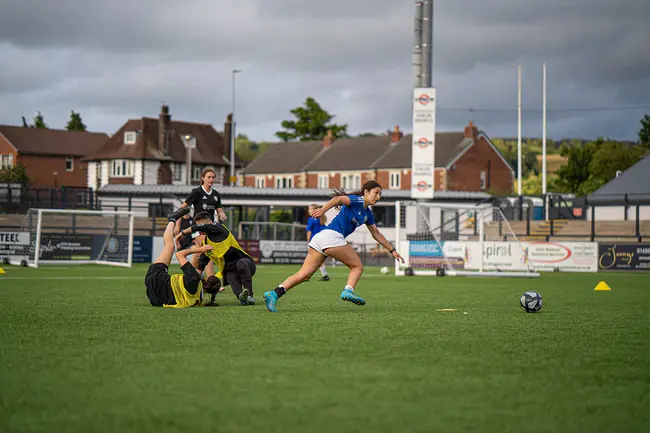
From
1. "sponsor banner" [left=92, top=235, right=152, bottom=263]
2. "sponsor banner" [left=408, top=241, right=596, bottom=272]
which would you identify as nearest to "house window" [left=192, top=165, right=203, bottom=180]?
"sponsor banner" [left=92, top=235, right=152, bottom=263]

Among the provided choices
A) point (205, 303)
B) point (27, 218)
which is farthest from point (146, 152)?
point (205, 303)

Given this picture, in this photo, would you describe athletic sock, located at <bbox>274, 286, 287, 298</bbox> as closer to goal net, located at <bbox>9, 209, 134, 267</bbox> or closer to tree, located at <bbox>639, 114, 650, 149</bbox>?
goal net, located at <bbox>9, 209, 134, 267</bbox>

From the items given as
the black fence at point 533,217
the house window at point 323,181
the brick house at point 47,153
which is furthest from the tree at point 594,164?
the brick house at point 47,153

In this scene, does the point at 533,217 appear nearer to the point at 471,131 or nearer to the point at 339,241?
the point at 471,131

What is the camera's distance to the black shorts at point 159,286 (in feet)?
41.8

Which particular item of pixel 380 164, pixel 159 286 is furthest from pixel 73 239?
pixel 380 164

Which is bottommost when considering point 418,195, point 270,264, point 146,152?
point 270,264

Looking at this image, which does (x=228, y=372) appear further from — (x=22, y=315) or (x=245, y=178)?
(x=245, y=178)

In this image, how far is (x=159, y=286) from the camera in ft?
41.9

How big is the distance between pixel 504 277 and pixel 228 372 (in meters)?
22.5

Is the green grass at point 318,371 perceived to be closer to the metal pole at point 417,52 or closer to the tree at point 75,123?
the metal pole at point 417,52

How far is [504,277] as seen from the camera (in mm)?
28219

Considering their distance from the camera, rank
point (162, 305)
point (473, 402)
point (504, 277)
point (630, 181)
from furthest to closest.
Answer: point (630, 181) → point (504, 277) → point (162, 305) → point (473, 402)

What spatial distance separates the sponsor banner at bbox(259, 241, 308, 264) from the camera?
42031 mm
